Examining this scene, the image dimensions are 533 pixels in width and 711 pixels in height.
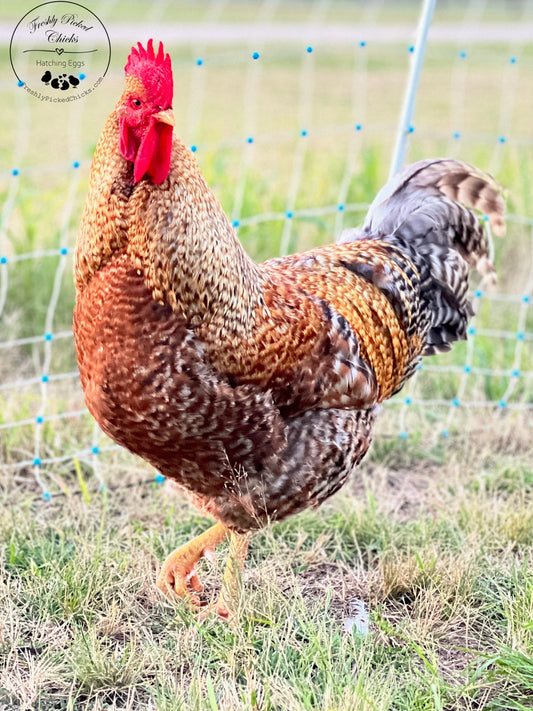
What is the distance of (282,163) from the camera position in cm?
820

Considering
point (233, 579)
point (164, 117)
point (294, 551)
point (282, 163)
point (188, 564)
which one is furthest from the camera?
point (282, 163)

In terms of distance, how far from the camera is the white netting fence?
425 cm

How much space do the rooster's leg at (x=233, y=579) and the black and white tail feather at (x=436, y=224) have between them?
109cm

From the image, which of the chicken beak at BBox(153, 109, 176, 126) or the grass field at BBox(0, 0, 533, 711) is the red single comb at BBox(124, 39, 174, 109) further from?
the grass field at BBox(0, 0, 533, 711)

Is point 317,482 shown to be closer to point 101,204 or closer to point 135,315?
point 135,315

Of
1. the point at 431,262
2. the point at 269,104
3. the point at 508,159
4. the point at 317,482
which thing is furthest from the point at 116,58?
the point at 317,482

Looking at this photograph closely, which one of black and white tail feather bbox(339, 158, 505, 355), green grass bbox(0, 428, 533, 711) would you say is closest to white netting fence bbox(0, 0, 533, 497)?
green grass bbox(0, 428, 533, 711)

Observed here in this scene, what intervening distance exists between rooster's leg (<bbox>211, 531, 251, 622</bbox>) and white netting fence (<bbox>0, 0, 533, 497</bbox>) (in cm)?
105

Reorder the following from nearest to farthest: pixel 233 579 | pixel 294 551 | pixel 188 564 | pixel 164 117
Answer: pixel 164 117 → pixel 233 579 → pixel 188 564 → pixel 294 551

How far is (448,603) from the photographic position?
9.77 feet

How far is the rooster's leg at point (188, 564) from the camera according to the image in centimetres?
300

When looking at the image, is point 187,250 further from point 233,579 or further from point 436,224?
point 436,224

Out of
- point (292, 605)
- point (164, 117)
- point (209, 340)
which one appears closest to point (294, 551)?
point (292, 605)

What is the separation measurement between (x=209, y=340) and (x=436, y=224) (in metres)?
1.33
